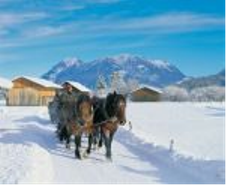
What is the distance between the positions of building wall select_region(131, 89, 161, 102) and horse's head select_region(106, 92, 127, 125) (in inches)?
3222

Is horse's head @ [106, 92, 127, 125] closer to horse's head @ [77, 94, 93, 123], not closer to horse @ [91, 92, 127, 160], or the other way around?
horse @ [91, 92, 127, 160]

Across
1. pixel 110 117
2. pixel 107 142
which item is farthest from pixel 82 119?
pixel 107 142

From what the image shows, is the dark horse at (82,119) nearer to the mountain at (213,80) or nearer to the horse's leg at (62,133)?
the horse's leg at (62,133)

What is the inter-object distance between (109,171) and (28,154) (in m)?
3.52

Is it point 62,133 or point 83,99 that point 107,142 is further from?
point 62,133

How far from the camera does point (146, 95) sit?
9944 cm

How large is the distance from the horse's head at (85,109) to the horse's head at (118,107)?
583mm

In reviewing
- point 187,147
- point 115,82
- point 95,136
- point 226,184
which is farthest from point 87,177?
point 115,82

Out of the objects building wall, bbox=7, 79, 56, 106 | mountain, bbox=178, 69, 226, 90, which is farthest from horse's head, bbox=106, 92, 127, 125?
building wall, bbox=7, 79, 56, 106

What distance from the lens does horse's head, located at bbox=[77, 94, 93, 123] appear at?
1691 cm

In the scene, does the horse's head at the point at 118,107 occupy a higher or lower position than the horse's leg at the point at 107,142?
higher

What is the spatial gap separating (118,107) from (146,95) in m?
82.9

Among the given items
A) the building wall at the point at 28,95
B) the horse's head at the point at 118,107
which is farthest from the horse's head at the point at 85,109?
the building wall at the point at 28,95

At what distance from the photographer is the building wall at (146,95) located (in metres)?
98.8
